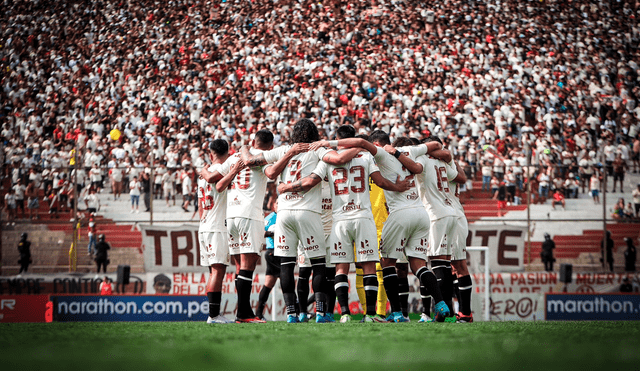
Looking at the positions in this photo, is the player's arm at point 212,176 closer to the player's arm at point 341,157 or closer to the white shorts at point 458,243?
the player's arm at point 341,157

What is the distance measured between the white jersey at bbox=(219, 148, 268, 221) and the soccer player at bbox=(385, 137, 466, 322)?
1.66 m

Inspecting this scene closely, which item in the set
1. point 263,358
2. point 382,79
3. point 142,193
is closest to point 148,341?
point 263,358

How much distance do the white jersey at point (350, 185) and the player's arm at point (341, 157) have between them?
79 millimetres

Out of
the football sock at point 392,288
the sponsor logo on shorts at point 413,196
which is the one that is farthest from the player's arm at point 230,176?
the football sock at point 392,288

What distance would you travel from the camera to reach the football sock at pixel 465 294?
304 inches

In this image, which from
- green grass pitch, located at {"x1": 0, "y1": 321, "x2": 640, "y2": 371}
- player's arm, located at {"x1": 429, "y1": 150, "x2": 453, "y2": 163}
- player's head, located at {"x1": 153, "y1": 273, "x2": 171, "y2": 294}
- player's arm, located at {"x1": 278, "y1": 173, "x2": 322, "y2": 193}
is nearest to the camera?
green grass pitch, located at {"x1": 0, "y1": 321, "x2": 640, "y2": 371}

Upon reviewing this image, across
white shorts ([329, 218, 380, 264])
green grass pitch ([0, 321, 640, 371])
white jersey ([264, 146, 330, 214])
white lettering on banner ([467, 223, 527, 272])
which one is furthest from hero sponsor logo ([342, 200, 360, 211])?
white lettering on banner ([467, 223, 527, 272])

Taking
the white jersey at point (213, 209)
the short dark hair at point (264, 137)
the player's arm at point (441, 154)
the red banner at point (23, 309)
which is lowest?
the red banner at point (23, 309)

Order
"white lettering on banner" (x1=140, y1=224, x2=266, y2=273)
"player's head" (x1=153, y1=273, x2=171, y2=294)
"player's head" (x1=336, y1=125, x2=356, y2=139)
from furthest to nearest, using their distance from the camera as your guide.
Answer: "white lettering on banner" (x1=140, y1=224, x2=266, y2=273)
"player's head" (x1=153, y1=273, x2=171, y2=294)
"player's head" (x1=336, y1=125, x2=356, y2=139)

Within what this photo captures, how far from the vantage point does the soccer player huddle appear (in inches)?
279

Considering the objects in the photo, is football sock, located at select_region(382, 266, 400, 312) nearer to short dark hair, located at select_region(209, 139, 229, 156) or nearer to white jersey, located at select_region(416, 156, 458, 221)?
white jersey, located at select_region(416, 156, 458, 221)

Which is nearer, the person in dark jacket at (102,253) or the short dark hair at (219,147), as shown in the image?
the short dark hair at (219,147)

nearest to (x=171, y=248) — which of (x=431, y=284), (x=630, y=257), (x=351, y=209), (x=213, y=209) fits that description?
(x=213, y=209)

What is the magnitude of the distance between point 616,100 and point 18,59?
25.2 m
